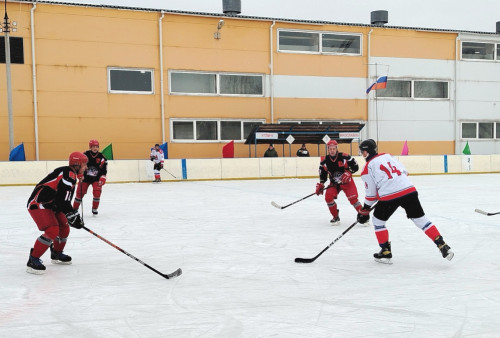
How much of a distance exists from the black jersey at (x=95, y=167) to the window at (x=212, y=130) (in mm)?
9884

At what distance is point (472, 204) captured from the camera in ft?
33.1

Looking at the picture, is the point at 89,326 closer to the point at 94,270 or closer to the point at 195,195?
the point at 94,270

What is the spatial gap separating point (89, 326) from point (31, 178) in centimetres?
1380

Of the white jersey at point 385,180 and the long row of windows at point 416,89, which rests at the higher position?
the long row of windows at point 416,89

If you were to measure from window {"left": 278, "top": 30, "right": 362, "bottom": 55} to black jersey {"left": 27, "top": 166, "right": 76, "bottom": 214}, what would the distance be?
1625 cm

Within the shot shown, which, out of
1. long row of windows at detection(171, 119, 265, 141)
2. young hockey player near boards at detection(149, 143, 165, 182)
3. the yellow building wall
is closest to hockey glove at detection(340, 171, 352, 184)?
young hockey player near boards at detection(149, 143, 165, 182)

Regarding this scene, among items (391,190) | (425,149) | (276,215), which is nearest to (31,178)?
(276,215)

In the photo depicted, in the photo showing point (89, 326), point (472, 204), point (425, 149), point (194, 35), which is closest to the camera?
point (89, 326)

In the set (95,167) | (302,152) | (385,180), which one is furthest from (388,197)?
(302,152)

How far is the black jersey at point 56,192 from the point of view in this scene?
4.84 meters

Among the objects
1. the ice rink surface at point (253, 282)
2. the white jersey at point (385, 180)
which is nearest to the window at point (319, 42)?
the ice rink surface at point (253, 282)

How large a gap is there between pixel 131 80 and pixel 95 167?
9.95 meters

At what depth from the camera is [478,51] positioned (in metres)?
22.7

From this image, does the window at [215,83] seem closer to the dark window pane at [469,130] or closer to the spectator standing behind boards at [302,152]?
the spectator standing behind boards at [302,152]
